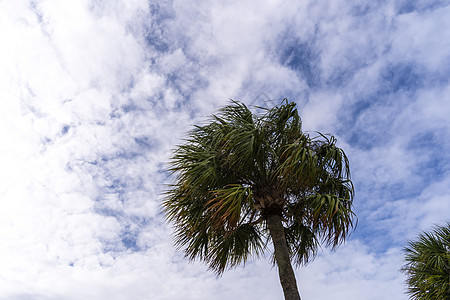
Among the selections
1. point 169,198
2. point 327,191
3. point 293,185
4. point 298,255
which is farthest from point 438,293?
point 169,198

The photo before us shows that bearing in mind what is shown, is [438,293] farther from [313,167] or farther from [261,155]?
[261,155]

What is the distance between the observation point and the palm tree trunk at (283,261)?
618 cm

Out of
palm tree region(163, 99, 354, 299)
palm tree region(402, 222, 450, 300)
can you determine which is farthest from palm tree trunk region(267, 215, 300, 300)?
palm tree region(402, 222, 450, 300)

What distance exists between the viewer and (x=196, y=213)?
6938 millimetres

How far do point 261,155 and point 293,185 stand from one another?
887 mm

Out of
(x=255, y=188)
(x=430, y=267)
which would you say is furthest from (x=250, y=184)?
(x=430, y=267)

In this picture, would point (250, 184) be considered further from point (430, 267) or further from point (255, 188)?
point (430, 267)

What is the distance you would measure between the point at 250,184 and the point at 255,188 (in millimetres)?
136

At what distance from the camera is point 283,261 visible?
21.2 feet

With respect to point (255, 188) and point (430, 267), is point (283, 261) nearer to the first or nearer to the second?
point (255, 188)

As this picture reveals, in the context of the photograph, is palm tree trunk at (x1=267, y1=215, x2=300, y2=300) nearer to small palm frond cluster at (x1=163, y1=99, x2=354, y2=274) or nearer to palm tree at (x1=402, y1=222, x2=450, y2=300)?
small palm frond cluster at (x1=163, y1=99, x2=354, y2=274)

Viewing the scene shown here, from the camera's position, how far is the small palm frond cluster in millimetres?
6336

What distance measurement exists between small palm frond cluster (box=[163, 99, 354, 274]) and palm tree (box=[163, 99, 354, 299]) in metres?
0.02

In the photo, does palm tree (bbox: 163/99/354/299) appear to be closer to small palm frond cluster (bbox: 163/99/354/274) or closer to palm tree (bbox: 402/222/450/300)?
small palm frond cluster (bbox: 163/99/354/274)
